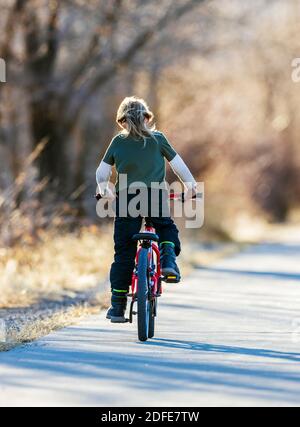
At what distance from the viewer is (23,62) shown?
2312 cm

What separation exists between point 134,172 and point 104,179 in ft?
0.88

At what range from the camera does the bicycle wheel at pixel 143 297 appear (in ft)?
31.6

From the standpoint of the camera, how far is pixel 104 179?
33.2ft

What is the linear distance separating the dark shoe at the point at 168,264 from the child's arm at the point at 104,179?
0.65 meters

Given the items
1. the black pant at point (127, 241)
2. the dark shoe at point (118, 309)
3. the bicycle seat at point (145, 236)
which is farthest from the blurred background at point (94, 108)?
the bicycle seat at point (145, 236)

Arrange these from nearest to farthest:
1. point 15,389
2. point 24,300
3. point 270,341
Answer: point 15,389, point 270,341, point 24,300

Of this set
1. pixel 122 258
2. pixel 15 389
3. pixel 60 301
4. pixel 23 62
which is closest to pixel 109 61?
pixel 23 62

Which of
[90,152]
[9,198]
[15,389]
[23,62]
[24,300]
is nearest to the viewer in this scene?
[15,389]

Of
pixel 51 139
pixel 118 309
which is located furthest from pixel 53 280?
pixel 51 139

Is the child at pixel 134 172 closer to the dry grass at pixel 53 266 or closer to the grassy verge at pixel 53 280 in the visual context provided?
the grassy verge at pixel 53 280

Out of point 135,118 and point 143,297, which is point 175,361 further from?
point 135,118

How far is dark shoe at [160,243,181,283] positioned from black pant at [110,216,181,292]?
0.25 feet
